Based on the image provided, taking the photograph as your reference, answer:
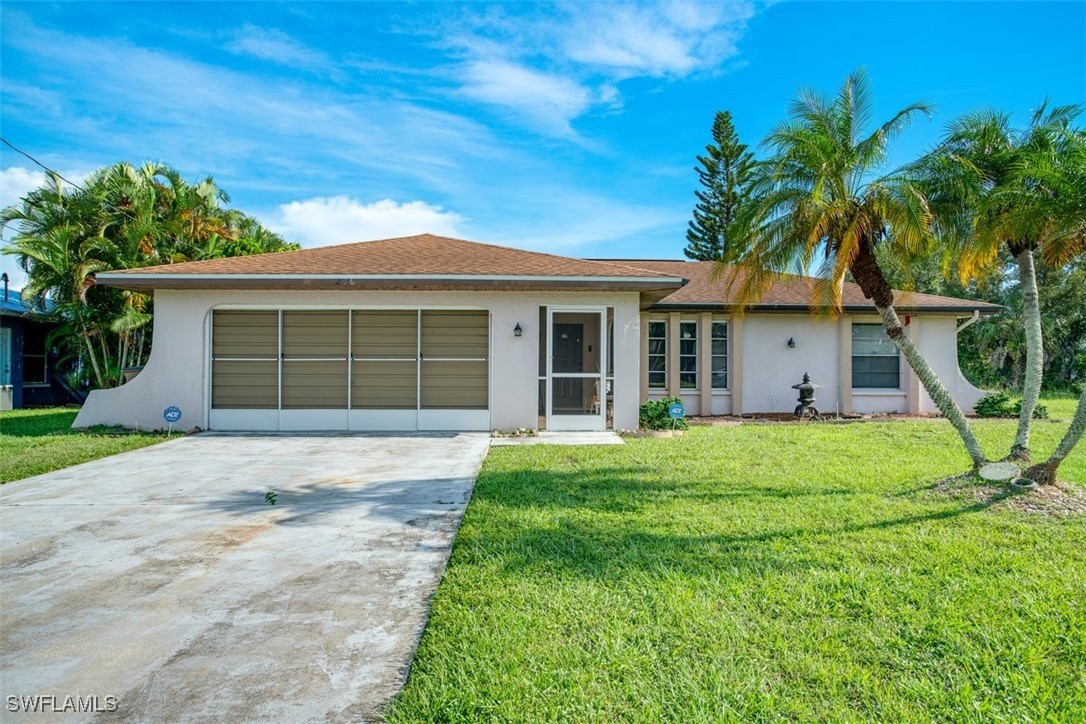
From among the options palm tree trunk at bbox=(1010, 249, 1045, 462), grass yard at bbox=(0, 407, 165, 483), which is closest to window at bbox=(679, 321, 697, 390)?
palm tree trunk at bbox=(1010, 249, 1045, 462)

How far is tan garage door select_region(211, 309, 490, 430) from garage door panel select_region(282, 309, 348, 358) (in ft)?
0.06

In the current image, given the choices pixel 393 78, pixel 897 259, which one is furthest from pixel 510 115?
pixel 897 259

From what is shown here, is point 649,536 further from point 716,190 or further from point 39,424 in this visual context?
point 716,190

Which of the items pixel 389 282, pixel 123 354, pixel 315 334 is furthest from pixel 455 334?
pixel 123 354

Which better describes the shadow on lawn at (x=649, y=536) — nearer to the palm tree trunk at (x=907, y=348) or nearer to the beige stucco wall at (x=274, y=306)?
the palm tree trunk at (x=907, y=348)

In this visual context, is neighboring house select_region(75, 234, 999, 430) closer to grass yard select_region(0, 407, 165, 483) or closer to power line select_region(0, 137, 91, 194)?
grass yard select_region(0, 407, 165, 483)

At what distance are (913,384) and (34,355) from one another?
24197 mm

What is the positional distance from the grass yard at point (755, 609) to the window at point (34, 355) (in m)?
18.1

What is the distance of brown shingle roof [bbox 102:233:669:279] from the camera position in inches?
427

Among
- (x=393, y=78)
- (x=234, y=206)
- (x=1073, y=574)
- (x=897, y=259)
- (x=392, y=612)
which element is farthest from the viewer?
(x=234, y=206)

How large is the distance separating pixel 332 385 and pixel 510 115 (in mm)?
8971

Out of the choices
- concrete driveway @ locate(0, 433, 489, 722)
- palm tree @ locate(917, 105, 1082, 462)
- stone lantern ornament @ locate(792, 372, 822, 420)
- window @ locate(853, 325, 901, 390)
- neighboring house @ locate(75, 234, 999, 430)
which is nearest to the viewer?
concrete driveway @ locate(0, 433, 489, 722)

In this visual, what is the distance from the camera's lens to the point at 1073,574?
400cm

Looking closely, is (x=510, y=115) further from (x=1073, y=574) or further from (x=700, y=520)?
(x=1073, y=574)
